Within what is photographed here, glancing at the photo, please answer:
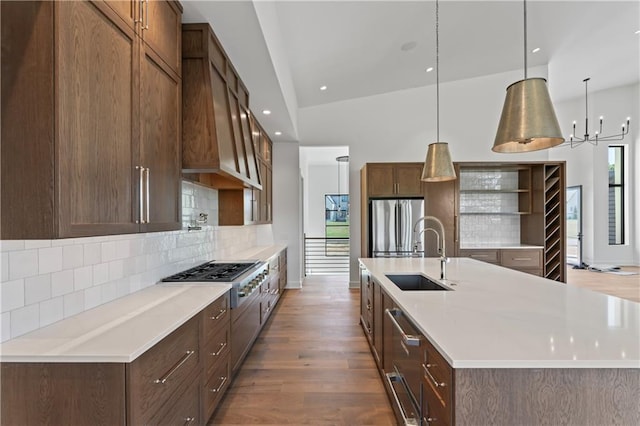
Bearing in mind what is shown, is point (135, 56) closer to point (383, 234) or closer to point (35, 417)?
point (35, 417)

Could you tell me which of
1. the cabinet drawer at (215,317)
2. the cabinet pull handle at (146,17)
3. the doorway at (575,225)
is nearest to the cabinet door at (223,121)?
the cabinet pull handle at (146,17)

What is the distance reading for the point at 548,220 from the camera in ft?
18.0

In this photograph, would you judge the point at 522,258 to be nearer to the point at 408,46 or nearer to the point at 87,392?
the point at 408,46

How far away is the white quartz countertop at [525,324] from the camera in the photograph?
3.59ft

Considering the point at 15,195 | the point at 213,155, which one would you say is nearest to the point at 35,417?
the point at 15,195

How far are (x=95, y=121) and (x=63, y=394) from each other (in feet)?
3.48

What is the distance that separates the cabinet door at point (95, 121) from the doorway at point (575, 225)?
10.3 m

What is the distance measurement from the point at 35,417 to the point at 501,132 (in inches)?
93.8

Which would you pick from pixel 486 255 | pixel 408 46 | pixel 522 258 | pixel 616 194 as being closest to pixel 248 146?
pixel 408 46

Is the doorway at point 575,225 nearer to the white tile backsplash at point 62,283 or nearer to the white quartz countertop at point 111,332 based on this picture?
the white quartz countertop at point 111,332

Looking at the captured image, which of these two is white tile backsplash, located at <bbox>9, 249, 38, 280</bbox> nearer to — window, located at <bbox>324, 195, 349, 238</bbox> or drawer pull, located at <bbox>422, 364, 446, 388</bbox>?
drawer pull, located at <bbox>422, 364, 446, 388</bbox>

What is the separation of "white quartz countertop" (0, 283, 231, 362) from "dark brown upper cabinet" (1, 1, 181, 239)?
1.37ft

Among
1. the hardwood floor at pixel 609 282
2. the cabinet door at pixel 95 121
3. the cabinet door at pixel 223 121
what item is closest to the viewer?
the cabinet door at pixel 95 121

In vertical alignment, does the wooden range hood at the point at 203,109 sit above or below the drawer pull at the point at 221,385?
above
